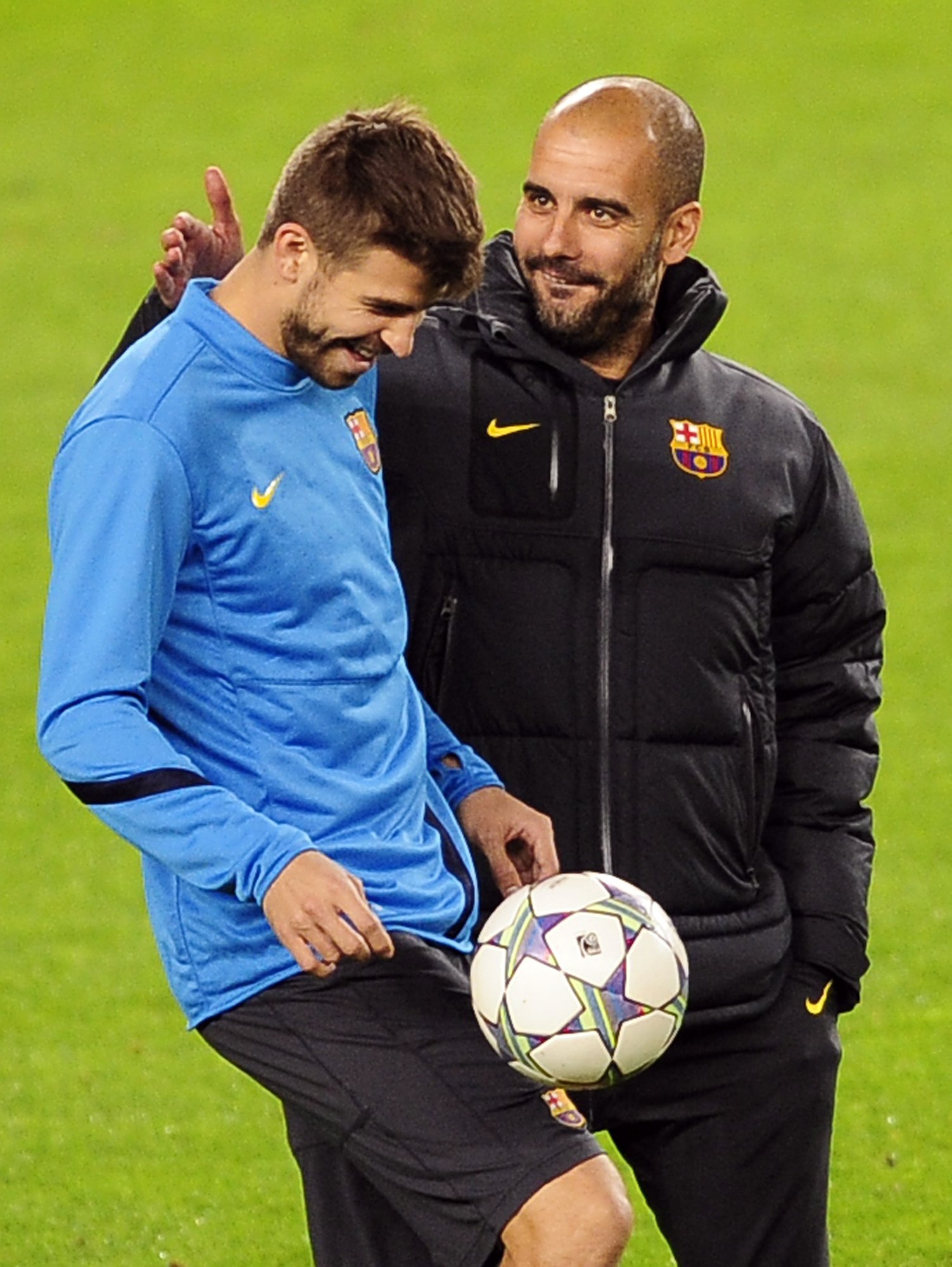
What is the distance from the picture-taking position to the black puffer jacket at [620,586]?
486 cm

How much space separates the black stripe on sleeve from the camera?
3697mm

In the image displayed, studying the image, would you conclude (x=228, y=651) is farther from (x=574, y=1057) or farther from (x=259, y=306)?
(x=574, y=1057)

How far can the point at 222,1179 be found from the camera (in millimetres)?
6996

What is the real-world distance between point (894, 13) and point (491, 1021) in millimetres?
18478

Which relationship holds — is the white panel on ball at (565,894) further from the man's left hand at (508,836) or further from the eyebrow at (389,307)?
the eyebrow at (389,307)

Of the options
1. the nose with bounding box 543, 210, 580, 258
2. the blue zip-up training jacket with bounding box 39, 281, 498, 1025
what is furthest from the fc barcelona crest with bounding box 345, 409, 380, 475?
the nose with bounding box 543, 210, 580, 258

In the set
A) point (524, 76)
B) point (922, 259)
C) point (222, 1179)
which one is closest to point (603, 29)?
point (524, 76)

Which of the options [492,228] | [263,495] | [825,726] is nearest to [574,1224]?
[263,495]

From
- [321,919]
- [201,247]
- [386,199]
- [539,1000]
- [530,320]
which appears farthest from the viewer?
[530,320]

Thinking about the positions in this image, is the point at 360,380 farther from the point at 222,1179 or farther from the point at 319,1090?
the point at 222,1179

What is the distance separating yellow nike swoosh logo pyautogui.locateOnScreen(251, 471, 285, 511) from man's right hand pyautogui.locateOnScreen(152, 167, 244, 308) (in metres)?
0.79

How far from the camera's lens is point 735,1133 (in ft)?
16.4

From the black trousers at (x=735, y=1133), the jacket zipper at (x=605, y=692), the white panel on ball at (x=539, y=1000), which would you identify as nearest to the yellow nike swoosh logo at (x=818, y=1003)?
the black trousers at (x=735, y=1133)

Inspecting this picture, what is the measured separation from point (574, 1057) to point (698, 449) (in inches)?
56.2
